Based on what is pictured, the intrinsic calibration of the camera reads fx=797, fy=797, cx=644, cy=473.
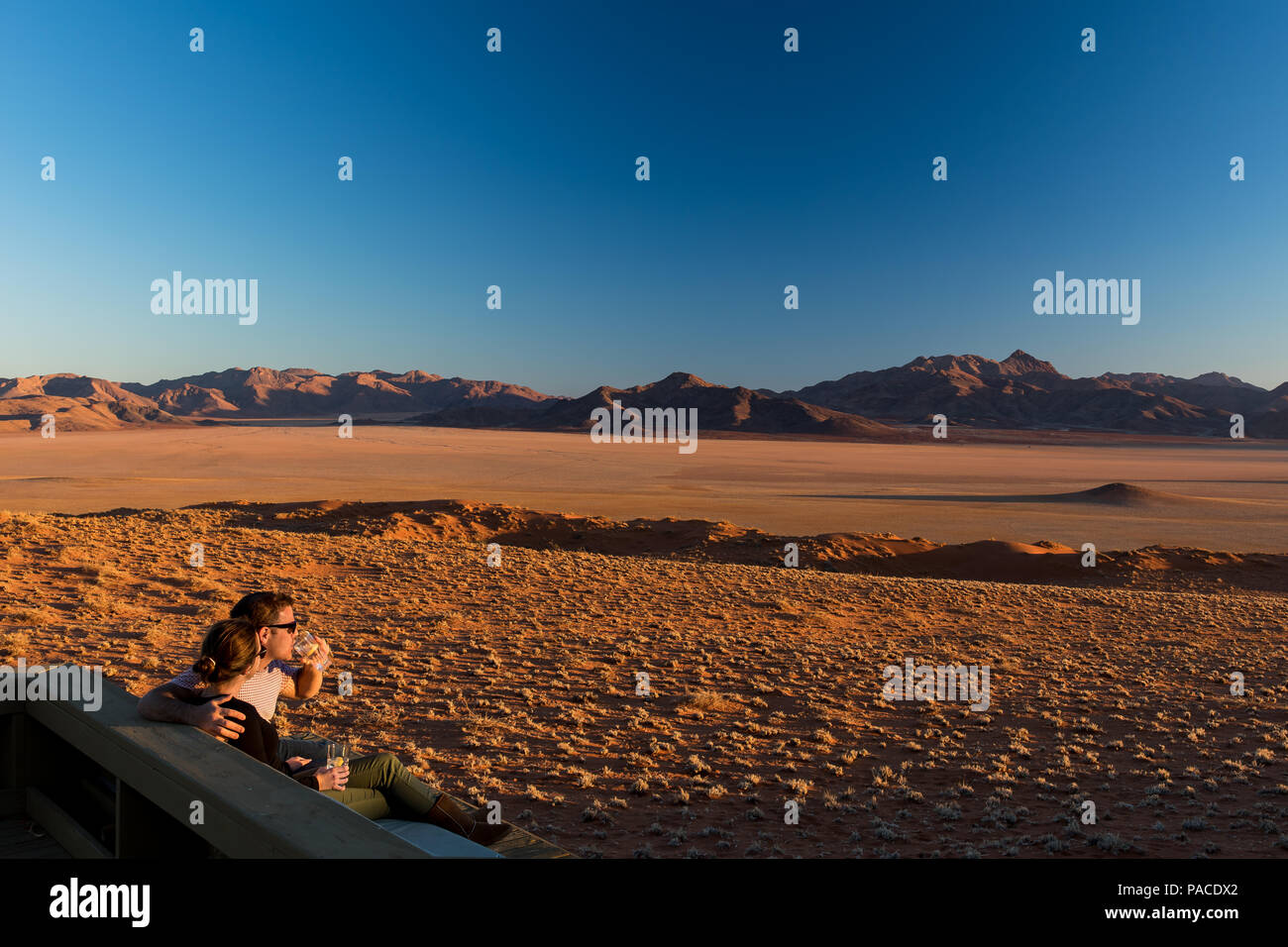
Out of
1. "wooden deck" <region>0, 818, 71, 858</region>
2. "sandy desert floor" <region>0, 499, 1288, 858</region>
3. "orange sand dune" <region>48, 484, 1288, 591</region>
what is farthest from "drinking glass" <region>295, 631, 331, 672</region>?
"orange sand dune" <region>48, 484, 1288, 591</region>

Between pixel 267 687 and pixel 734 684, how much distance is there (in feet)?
22.7

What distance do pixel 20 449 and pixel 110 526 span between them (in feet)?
295

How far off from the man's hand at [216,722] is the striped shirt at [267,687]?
52 cm

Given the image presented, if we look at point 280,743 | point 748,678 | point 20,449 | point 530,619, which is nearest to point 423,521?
point 530,619

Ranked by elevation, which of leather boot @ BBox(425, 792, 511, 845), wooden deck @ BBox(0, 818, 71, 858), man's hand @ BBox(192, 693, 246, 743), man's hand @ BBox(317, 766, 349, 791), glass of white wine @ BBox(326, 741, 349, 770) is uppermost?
man's hand @ BBox(192, 693, 246, 743)

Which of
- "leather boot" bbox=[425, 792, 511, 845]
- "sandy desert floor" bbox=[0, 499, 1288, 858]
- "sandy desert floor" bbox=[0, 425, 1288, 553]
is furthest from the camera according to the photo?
"sandy desert floor" bbox=[0, 425, 1288, 553]

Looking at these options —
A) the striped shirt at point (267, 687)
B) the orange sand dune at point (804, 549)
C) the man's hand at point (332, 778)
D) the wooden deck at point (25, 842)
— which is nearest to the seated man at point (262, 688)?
the striped shirt at point (267, 687)

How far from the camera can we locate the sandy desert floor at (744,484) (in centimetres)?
3522

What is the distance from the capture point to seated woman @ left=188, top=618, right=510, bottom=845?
122 inches

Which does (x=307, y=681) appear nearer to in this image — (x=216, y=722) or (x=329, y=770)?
(x=329, y=770)

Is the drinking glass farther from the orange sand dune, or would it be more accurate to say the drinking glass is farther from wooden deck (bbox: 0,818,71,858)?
the orange sand dune

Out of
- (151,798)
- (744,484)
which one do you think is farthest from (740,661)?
(744,484)

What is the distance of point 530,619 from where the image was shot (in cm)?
1305
